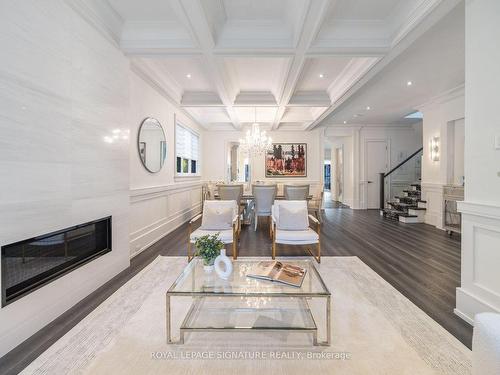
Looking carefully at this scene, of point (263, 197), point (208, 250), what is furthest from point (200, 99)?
point (208, 250)

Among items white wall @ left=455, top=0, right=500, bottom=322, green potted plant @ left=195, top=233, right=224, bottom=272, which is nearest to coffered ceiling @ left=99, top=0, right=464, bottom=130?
white wall @ left=455, top=0, right=500, bottom=322

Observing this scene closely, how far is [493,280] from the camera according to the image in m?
1.83

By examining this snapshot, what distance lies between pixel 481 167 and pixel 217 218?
9.83 feet

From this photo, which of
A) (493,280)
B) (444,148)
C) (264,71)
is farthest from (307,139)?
(493,280)

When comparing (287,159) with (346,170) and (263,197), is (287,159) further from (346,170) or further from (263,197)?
(263,197)

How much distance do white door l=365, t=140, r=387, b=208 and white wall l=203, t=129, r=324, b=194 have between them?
1574mm

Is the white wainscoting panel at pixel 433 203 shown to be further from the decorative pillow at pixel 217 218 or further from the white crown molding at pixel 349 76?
the decorative pillow at pixel 217 218

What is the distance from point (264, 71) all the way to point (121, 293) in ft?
12.7

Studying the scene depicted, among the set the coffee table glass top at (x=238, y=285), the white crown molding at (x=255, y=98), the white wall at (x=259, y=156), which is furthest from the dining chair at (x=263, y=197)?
the white wall at (x=259, y=156)

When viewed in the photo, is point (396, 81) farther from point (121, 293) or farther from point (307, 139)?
point (121, 293)

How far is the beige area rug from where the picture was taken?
1.52 meters

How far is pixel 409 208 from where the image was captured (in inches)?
244

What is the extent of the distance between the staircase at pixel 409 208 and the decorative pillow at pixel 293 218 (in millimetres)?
3942

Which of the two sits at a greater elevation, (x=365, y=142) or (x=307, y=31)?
(x=307, y=31)
